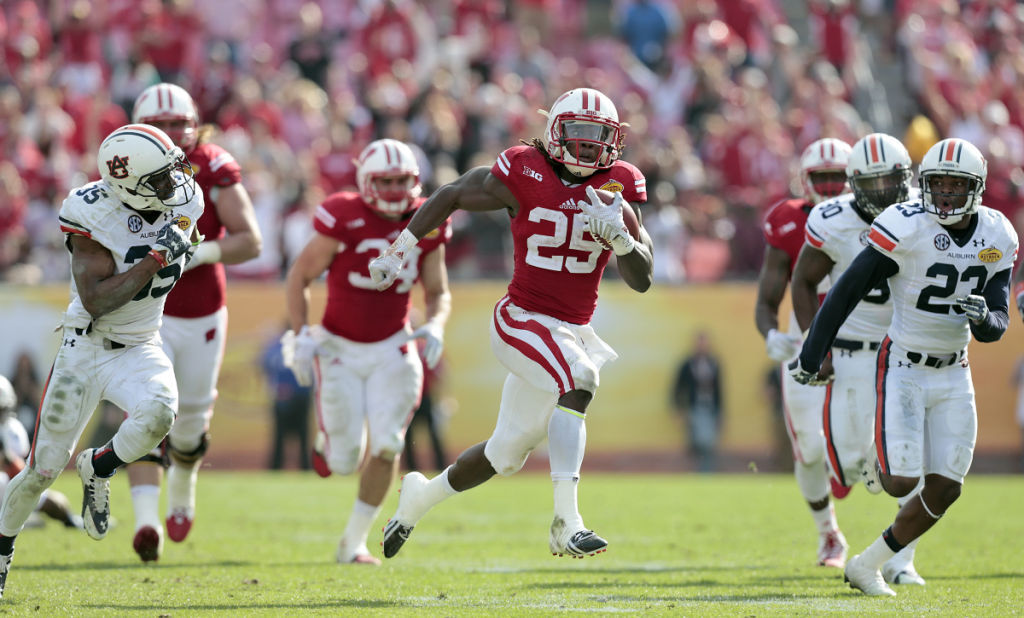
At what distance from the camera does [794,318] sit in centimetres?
745

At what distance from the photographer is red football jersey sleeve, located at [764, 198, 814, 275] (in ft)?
24.3

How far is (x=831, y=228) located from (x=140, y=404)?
324cm

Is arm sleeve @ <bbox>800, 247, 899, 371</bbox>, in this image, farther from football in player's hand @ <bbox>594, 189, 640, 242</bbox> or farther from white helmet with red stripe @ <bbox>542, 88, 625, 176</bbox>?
white helmet with red stripe @ <bbox>542, 88, 625, 176</bbox>

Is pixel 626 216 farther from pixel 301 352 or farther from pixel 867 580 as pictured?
pixel 301 352

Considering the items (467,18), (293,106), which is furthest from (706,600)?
(467,18)

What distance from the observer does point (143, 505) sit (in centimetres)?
742

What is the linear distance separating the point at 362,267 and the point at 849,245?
2493 mm

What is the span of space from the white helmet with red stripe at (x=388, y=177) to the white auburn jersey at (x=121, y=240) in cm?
161

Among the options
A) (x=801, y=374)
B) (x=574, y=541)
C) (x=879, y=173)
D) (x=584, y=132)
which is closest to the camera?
(x=574, y=541)

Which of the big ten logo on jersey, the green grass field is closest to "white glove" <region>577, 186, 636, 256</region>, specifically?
the green grass field

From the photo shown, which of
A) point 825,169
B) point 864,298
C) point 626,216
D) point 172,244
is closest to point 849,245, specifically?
point 864,298

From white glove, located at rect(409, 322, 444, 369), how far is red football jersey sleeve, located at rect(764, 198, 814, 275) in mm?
1738

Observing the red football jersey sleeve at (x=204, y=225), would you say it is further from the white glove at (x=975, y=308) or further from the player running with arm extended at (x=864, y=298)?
the white glove at (x=975, y=308)

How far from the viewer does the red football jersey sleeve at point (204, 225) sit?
7375 mm
